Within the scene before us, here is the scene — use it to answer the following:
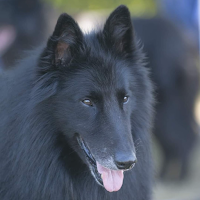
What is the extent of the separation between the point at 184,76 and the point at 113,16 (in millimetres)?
3244

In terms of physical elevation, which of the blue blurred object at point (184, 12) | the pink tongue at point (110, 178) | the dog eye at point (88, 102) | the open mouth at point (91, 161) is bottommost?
the blue blurred object at point (184, 12)

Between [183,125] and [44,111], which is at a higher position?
[44,111]

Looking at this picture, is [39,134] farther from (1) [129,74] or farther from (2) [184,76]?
(2) [184,76]

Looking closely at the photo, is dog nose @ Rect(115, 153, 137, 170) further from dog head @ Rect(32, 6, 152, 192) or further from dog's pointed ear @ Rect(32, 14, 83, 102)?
dog's pointed ear @ Rect(32, 14, 83, 102)

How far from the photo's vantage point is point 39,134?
2.96 meters

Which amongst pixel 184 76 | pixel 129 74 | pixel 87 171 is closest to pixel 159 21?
pixel 184 76

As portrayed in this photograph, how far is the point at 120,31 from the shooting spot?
10.3ft

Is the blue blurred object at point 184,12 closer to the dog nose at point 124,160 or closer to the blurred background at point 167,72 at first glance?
the blurred background at point 167,72

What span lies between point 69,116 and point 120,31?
756mm

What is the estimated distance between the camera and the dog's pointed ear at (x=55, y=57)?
9.48ft

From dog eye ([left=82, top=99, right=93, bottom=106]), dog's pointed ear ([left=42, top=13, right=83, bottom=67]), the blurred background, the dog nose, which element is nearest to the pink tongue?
the dog nose

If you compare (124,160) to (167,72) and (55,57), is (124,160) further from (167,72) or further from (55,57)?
(167,72)

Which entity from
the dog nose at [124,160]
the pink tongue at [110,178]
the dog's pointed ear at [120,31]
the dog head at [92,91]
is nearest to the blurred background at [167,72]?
the dog's pointed ear at [120,31]

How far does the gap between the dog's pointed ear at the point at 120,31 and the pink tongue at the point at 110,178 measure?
0.90 metres
